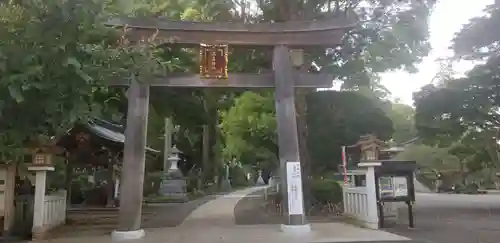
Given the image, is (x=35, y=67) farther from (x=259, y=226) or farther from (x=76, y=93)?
(x=259, y=226)

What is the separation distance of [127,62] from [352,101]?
1346 centimetres

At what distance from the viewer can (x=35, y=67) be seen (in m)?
5.81

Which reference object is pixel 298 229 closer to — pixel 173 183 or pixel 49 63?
pixel 49 63

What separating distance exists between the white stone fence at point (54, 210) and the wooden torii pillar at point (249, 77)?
2.44 metres

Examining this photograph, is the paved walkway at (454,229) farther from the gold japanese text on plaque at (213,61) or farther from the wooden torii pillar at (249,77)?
the gold japanese text on plaque at (213,61)

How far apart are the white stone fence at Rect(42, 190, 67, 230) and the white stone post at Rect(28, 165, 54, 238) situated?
387 millimetres

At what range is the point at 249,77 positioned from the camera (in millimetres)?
11203

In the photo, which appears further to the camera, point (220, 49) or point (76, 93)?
point (220, 49)

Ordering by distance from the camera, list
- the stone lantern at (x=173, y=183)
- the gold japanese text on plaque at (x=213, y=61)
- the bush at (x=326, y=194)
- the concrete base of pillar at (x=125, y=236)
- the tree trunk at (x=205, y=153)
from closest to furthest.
→ the concrete base of pillar at (x=125, y=236)
the gold japanese text on plaque at (x=213, y=61)
the bush at (x=326, y=194)
the stone lantern at (x=173, y=183)
the tree trunk at (x=205, y=153)

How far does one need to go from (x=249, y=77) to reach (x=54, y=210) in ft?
20.6

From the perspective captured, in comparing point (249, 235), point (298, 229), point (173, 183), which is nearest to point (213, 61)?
point (249, 235)

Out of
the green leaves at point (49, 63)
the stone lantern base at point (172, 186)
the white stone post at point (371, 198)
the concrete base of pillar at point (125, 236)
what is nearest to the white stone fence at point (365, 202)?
the white stone post at point (371, 198)

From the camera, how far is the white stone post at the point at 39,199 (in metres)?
10.1

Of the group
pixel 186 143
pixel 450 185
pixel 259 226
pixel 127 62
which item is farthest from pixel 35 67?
pixel 450 185
